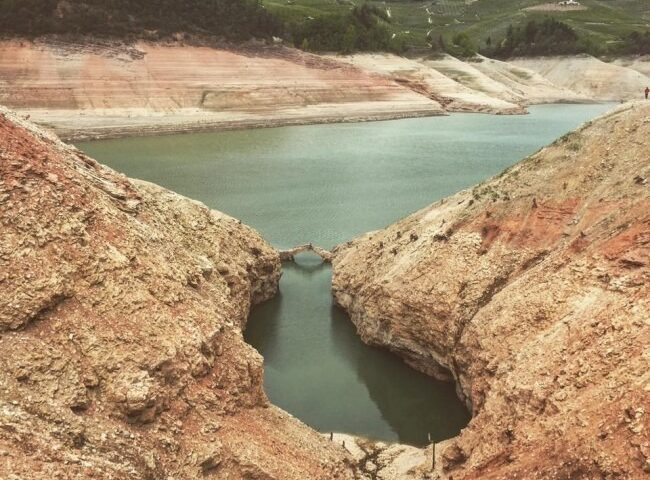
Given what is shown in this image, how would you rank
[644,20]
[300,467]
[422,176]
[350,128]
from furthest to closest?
1. [644,20]
2. [350,128]
3. [422,176]
4. [300,467]

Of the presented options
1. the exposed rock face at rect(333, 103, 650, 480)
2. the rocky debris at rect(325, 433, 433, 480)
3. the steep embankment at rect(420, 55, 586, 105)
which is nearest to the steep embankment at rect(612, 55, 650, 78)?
the steep embankment at rect(420, 55, 586, 105)

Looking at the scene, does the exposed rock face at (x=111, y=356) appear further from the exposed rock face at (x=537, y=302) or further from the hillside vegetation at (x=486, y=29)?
the hillside vegetation at (x=486, y=29)

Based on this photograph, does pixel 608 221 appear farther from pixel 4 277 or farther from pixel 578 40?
pixel 578 40

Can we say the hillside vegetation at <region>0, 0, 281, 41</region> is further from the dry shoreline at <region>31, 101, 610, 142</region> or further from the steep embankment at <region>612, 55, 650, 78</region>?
the steep embankment at <region>612, 55, 650, 78</region>

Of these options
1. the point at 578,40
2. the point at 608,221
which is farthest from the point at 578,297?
the point at 578,40

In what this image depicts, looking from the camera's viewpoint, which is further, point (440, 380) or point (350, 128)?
point (350, 128)

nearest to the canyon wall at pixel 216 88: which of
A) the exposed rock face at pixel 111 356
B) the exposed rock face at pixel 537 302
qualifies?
the exposed rock face at pixel 537 302
